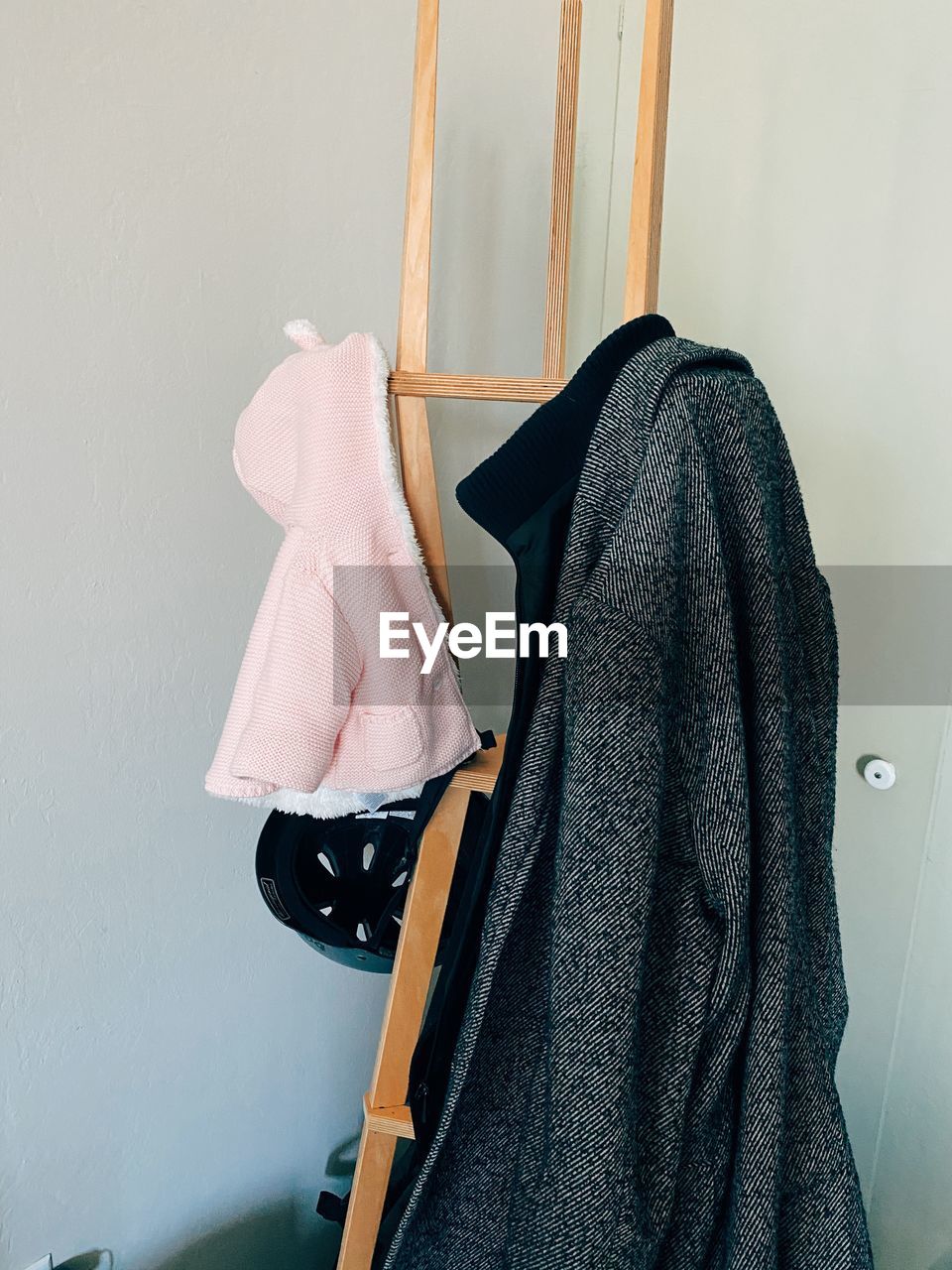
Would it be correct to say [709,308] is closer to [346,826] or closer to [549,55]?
[549,55]

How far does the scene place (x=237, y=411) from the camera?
3.57 feet

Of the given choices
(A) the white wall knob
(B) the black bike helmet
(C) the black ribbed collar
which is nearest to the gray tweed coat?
(C) the black ribbed collar

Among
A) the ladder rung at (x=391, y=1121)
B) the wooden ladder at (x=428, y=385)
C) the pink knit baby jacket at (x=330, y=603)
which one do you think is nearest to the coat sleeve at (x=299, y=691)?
the pink knit baby jacket at (x=330, y=603)

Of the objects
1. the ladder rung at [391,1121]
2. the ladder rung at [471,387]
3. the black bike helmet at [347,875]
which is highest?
the ladder rung at [471,387]

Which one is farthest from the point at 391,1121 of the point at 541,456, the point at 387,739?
the point at 541,456

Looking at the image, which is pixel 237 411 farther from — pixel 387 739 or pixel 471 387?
pixel 387 739

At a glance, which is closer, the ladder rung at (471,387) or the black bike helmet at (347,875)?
the ladder rung at (471,387)

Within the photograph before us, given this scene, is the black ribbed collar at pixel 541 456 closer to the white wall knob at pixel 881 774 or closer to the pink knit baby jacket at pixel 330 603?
the pink knit baby jacket at pixel 330 603

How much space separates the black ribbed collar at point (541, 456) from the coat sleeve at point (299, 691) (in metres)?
0.17

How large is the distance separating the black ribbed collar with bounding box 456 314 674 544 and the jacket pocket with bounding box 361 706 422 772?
0.71 ft

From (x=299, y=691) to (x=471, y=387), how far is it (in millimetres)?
307

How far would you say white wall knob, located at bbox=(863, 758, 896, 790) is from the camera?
3.95 feet

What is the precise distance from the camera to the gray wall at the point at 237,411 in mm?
949

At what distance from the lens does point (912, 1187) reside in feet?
4.04
